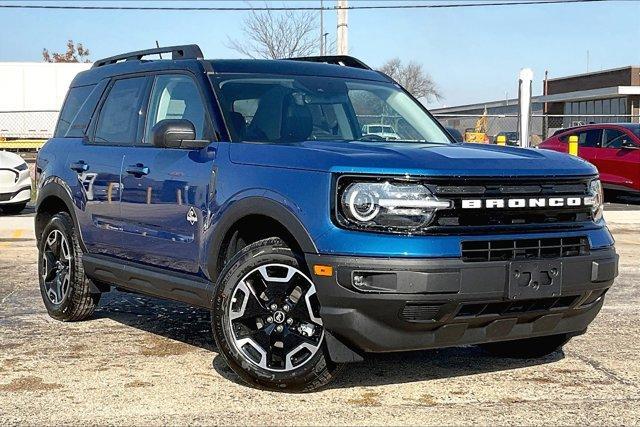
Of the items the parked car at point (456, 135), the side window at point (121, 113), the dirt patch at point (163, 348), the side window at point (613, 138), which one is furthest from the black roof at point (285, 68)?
the side window at point (613, 138)

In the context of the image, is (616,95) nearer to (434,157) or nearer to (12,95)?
(12,95)

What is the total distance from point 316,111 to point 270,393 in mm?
1845

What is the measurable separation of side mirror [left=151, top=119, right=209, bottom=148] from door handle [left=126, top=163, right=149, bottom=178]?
38 cm

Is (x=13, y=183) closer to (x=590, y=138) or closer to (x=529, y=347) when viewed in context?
(x=590, y=138)

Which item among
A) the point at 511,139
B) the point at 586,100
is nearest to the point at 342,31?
the point at 511,139

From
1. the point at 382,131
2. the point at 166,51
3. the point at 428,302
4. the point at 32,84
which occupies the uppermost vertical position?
the point at 32,84

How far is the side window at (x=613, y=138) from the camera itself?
758 inches

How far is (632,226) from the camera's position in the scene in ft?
50.1

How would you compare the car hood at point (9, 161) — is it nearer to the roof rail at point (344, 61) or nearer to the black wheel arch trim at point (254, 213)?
the roof rail at point (344, 61)

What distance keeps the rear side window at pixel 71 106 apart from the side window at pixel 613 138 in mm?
13944

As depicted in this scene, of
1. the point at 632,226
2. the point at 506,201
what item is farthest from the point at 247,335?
the point at 632,226

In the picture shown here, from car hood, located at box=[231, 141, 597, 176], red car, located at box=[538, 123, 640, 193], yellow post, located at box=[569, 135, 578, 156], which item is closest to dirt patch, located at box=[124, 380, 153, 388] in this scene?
car hood, located at box=[231, 141, 597, 176]

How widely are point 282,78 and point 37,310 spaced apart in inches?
115

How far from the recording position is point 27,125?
128 feet
